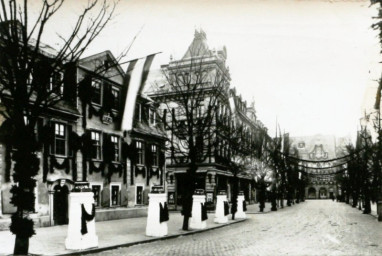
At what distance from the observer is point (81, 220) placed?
12.6 meters

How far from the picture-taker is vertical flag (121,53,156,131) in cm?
1777

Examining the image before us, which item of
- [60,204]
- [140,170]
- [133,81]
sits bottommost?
[60,204]

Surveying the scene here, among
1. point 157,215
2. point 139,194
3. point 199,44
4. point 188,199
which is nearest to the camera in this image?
Answer: point 157,215

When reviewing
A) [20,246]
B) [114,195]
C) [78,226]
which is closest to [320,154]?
[114,195]

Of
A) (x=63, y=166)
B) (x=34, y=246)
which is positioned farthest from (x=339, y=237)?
(x=63, y=166)

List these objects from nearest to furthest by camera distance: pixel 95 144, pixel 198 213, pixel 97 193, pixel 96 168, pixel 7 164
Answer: pixel 7 164 → pixel 198 213 → pixel 96 168 → pixel 97 193 → pixel 95 144

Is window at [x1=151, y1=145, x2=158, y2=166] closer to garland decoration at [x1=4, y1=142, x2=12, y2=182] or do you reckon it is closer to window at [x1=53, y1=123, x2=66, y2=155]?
window at [x1=53, y1=123, x2=66, y2=155]

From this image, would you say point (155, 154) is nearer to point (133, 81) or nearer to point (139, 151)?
point (139, 151)

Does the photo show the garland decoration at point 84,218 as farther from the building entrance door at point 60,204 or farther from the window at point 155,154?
the window at point 155,154

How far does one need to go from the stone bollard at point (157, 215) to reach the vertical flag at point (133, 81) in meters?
4.97

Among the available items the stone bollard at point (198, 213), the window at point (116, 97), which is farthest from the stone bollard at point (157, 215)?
the window at point (116, 97)

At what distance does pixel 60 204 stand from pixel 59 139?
10.8 ft

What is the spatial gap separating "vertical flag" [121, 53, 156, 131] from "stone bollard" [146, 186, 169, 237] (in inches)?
195

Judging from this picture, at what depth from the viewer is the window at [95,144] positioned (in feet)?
83.4
